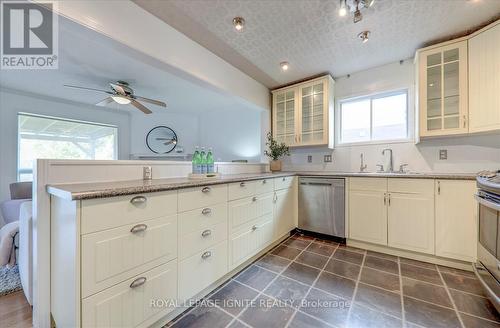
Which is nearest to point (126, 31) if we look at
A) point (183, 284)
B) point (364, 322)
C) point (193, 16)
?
point (193, 16)

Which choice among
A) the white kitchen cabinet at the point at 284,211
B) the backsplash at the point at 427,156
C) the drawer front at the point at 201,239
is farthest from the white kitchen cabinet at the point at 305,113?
the drawer front at the point at 201,239

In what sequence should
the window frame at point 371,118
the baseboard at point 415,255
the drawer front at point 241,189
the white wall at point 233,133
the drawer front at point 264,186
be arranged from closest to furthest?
the drawer front at point 241,189
the baseboard at point 415,255
the drawer front at point 264,186
the window frame at point 371,118
the white wall at point 233,133

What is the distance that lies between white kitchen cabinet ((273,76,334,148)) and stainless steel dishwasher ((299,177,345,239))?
63 cm

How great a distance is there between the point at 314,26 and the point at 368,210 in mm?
2021

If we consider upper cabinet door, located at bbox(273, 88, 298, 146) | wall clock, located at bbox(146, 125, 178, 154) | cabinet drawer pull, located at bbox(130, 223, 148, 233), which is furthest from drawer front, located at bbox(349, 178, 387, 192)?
wall clock, located at bbox(146, 125, 178, 154)

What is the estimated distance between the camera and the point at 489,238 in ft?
4.49

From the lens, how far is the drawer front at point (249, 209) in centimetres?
176

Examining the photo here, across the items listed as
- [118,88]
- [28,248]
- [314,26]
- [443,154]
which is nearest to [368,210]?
[443,154]

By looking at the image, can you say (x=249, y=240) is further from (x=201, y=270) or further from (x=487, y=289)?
(x=487, y=289)

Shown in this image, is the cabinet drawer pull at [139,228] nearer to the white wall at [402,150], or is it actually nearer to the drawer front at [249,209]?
the drawer front at [249,209]

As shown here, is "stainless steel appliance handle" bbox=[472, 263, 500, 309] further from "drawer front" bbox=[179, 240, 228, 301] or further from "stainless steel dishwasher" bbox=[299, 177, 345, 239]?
"drawer front" bbox=[179, 240, 228, 301]

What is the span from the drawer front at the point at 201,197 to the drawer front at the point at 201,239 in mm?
185

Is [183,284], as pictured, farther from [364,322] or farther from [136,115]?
[136,115]

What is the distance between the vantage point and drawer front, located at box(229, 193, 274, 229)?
1.76 meters
